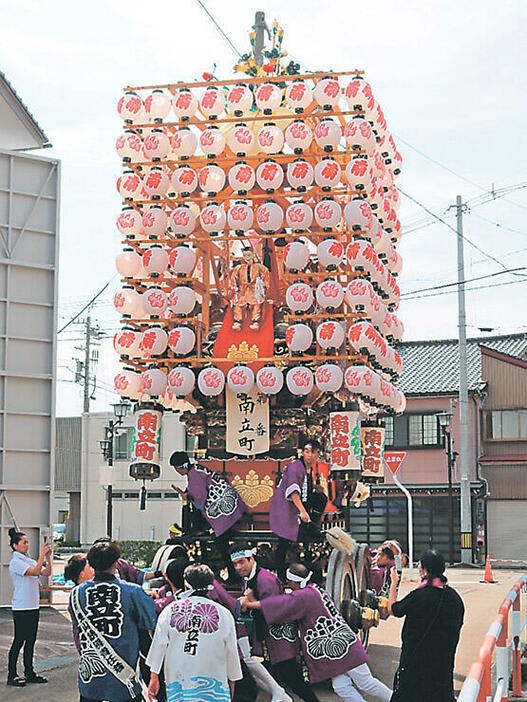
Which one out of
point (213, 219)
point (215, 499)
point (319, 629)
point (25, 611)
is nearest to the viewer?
point (319, 629)

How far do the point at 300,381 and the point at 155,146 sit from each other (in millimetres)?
3348

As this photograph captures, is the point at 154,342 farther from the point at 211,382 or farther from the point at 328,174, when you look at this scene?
the point at 328,174

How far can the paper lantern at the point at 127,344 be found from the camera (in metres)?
11.1

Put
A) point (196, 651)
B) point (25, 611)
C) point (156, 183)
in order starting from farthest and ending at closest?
point (156, 183), point (25, 611), point (196, 651)

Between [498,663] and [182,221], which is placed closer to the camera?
[498,663]

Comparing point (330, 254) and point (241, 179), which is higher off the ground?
point (241, 179)

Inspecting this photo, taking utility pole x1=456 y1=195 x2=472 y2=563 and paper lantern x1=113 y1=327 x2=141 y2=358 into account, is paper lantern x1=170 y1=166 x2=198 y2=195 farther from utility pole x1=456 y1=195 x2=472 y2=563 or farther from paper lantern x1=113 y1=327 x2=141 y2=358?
utility pole x1=456 y1=195 x2=472 y2=563

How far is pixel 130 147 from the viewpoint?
11.3m

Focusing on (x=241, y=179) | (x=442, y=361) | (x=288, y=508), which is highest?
(x=442, y=361)

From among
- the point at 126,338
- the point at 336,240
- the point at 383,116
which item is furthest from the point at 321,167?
the point at 126,338

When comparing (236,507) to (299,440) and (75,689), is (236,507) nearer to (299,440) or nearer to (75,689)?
(299,440)

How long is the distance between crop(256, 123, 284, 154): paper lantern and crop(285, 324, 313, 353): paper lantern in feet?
7.09

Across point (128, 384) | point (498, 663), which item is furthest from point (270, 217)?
point (498, 663)

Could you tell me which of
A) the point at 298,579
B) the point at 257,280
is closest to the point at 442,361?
the point at 257,280
